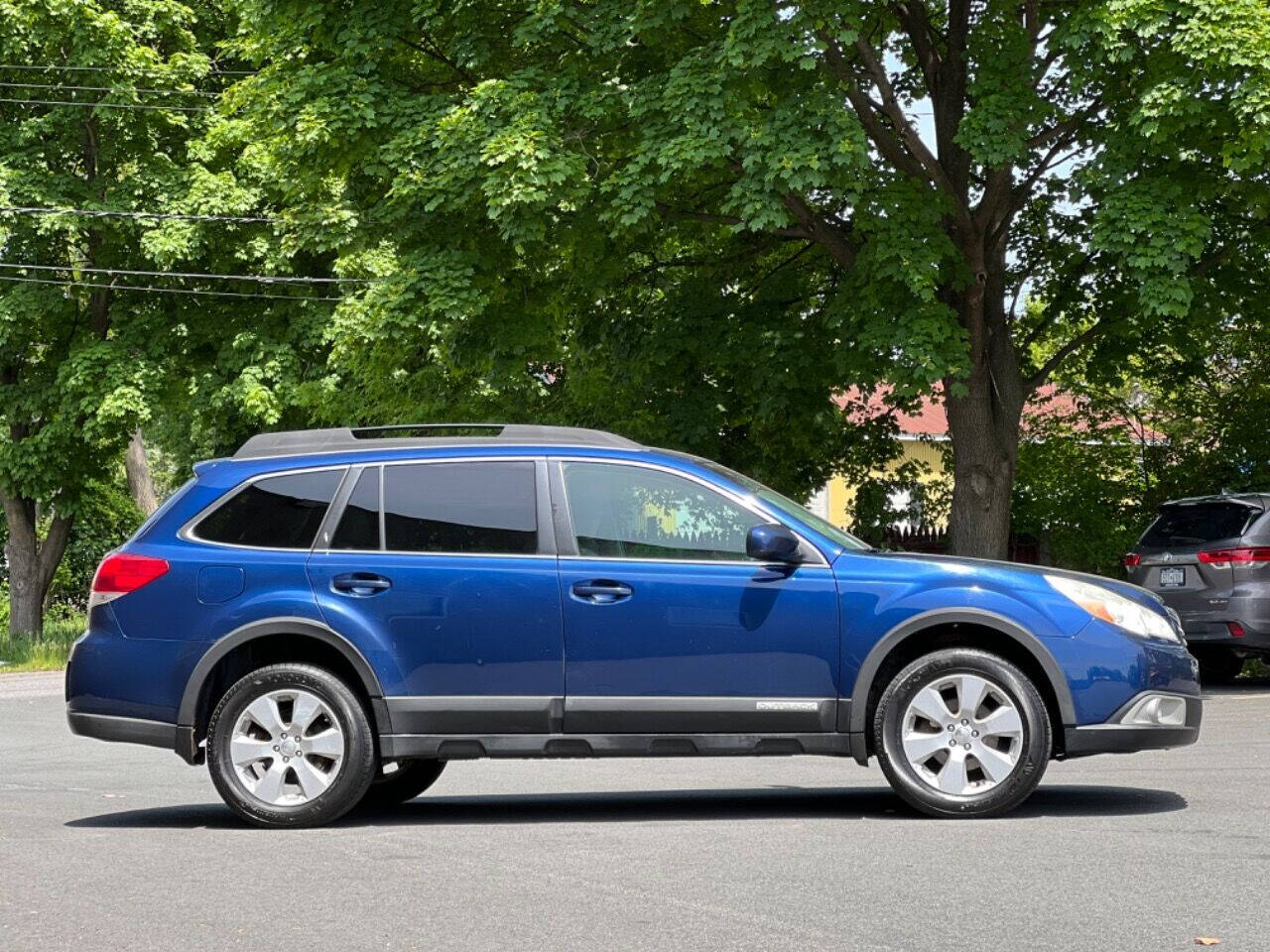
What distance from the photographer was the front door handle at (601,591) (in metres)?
8.50

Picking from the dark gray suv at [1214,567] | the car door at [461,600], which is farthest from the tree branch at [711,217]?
the car door at [461,600]

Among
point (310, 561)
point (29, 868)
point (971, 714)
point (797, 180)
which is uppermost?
point (797, 180)

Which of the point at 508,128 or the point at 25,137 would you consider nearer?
the point at 508,128

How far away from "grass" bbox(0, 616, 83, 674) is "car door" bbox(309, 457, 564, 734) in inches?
748

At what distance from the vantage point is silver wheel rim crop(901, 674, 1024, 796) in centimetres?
836

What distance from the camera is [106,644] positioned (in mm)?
8773

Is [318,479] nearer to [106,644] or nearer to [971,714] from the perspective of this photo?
[106,644]

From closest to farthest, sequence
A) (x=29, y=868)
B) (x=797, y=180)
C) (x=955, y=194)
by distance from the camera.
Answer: (x=29, y=868) < (x=797, y=180) < (x=955, y=194)

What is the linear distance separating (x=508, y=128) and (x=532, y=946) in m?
13.4

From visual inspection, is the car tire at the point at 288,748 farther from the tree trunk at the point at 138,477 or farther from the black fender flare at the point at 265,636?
the tree trunk at the point at 138,477

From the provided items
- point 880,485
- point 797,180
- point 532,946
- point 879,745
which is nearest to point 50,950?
point 532,946

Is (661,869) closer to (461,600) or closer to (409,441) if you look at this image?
(461,600)

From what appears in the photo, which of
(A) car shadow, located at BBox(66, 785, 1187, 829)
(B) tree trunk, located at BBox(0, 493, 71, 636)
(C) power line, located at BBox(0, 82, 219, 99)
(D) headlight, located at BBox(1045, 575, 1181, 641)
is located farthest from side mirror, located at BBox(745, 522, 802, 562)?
(B) tree trunk, located at BBox(0, 493, 71, 636)

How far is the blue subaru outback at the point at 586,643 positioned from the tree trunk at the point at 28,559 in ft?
86.9
